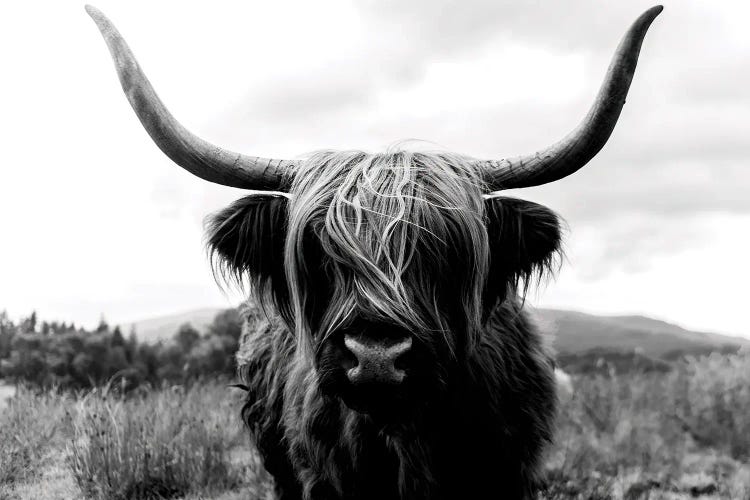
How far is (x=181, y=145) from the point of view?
3084 millimetres

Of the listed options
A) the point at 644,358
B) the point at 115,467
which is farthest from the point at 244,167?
the point at 644,358

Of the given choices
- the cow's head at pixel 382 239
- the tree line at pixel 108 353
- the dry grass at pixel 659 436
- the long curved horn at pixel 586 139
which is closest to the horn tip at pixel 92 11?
the cow's head at pixel 382 239

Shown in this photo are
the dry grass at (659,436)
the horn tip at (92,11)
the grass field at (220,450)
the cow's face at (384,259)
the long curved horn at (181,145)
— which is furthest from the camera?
the dry grass at (659,436)

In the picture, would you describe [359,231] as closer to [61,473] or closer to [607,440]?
[61,473]

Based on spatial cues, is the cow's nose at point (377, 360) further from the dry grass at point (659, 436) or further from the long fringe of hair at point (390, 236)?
the dry grass at point (659, 436)

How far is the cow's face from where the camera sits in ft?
8.43

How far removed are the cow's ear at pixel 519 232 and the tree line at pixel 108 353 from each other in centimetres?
875

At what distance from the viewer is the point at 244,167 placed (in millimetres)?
3207

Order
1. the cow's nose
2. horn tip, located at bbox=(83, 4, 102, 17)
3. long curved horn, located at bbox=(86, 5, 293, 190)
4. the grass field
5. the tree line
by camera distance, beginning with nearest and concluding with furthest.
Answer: the cow's nose, long curved horn, located at bbox=(86, 5, 293, 190), horn tip, located at bbox=(83, 4, 102, 17), the grass field, the tree line

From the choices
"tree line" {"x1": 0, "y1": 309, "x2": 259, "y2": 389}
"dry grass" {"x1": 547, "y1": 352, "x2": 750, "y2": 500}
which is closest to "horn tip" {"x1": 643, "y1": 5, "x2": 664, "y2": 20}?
"dry grass" {"x1": 547, "y1": 352, "x2": 750, "y2": 500}

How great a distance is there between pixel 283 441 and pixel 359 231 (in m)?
1.78

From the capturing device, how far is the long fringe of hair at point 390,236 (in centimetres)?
269

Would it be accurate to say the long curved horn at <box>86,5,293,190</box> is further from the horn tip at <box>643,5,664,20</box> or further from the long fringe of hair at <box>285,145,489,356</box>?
the horn tip at <box>643,5,664,20</box>

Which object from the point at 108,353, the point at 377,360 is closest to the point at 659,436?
the point at 377,360
